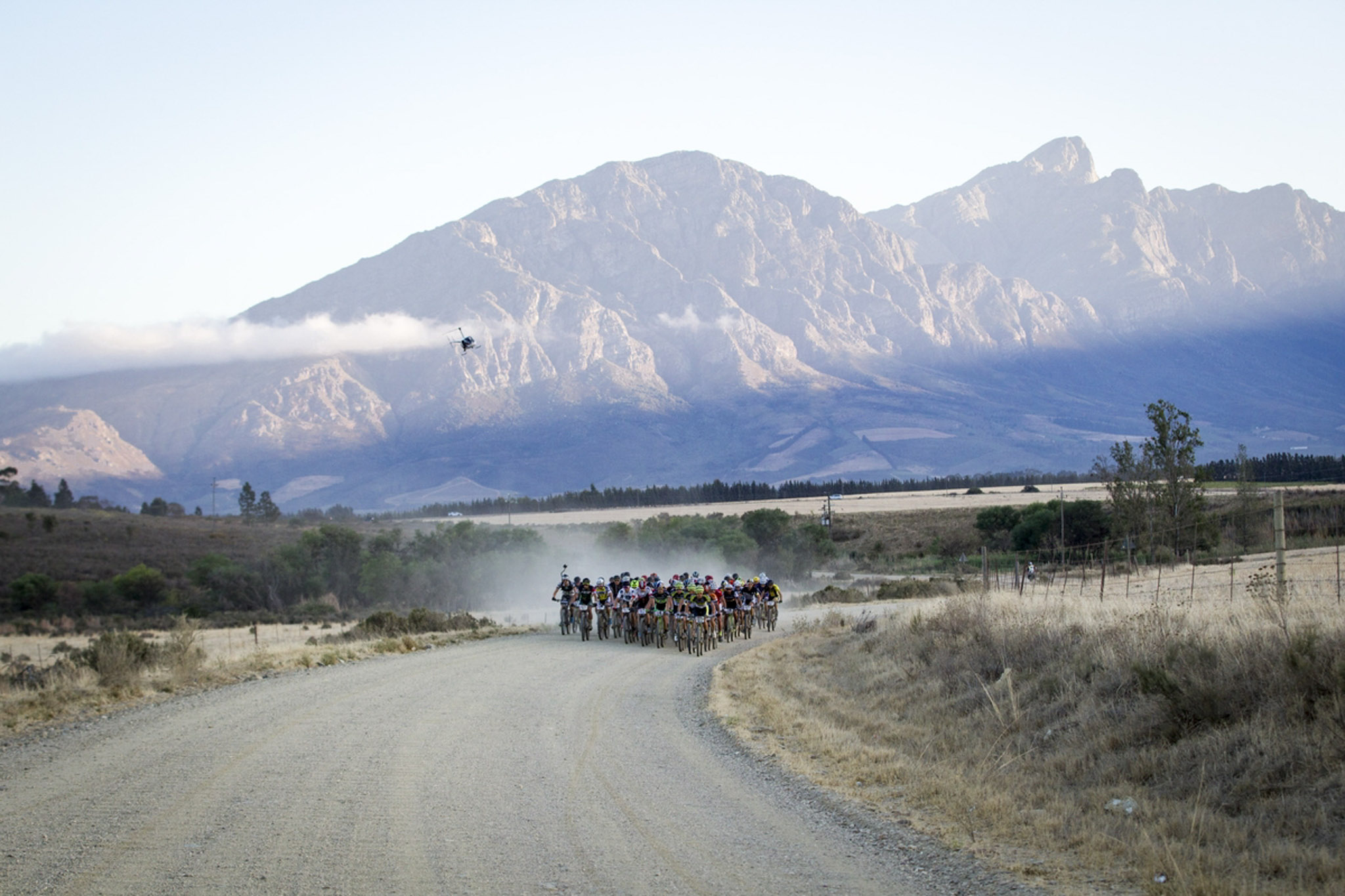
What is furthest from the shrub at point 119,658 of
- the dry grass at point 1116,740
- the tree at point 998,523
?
the tree at point 998,523

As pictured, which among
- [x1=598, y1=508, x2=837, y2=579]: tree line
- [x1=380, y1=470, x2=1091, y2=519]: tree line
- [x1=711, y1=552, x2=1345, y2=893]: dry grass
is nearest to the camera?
[x1=711, y1=552, x2=1345, y2=893]: dry grass

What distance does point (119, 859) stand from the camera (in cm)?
787

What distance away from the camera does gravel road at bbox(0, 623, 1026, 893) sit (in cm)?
756

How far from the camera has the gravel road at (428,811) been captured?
7559 millimetres

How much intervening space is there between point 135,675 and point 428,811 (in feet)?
40.5

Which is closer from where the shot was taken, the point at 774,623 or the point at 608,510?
the point at 774,623

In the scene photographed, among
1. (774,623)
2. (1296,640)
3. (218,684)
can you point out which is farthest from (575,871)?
(774,623)

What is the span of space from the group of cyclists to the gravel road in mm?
11664

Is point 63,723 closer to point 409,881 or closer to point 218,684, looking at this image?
point 218,684

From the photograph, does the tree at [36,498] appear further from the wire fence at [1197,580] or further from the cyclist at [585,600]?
the wire fence at [1197,580]

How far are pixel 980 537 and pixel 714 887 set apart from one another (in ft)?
218

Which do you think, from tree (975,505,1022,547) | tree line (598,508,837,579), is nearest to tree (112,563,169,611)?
tree line (598,508,837,579)

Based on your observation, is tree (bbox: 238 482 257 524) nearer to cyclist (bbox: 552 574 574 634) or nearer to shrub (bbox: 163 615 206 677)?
cyclist (bbox: 552 574 574 634)

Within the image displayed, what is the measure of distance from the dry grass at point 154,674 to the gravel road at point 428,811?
3.80 feet
